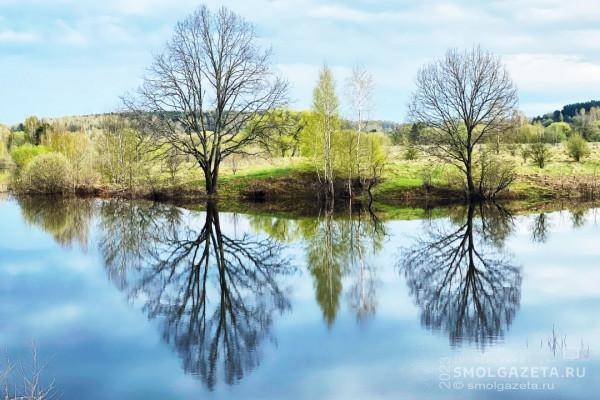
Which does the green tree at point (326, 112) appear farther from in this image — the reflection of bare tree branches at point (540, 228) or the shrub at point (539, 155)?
the shrub at point (539, 155)

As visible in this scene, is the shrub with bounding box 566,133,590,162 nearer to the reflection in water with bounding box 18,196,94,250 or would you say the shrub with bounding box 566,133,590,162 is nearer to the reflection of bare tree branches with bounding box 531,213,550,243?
the reflection of bare tree branches with bounding box 531,213,550,243

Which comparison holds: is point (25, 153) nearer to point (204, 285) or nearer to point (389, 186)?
point (389, 186)

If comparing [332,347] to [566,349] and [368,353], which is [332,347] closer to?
[368,353]

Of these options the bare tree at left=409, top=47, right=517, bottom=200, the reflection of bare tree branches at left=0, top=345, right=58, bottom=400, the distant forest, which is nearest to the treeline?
the bare tree at left=409, top=47, right=517, bottom=200

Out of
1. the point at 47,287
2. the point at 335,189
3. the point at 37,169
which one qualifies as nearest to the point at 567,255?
the point at 47,287

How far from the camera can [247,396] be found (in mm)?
7699

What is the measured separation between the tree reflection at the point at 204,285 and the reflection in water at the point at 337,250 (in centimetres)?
105

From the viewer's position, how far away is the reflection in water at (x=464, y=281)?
10719mm

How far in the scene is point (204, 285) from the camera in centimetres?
1403

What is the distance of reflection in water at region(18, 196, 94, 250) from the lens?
22.3m

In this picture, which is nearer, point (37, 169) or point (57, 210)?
point (57, 210)

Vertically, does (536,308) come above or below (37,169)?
below

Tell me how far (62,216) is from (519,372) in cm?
2641

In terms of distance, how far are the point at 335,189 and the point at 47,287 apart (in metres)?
26.5
